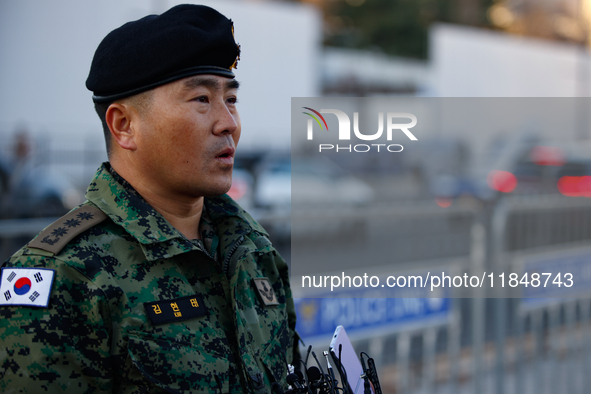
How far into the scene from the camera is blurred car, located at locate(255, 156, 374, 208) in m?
10.8

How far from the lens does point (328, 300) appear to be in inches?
131

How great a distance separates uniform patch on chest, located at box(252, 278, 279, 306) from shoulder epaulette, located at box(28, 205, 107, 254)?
1.51 ft

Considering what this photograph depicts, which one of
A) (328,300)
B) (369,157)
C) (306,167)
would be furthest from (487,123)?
(328,300)

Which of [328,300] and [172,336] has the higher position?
[172,336]

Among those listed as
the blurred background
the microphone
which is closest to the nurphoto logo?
the blurred background

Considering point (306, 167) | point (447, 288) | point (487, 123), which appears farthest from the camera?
point (487, 123)

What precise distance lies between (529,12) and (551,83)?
60.0ft

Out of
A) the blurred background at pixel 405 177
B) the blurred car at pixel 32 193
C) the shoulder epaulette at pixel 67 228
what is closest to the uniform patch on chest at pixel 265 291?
the shoulder epaulette at pixel 67 228

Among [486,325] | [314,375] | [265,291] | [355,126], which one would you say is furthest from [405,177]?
[314,375]

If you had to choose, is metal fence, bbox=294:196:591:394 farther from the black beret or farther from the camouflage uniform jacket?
the black beret

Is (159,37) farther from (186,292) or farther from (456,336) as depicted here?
(456,336)

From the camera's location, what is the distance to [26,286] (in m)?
1.24

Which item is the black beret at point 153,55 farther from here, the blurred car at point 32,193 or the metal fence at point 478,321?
the blurred car at point 32,193

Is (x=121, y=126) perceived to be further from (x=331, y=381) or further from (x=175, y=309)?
(x=331, y=381)
